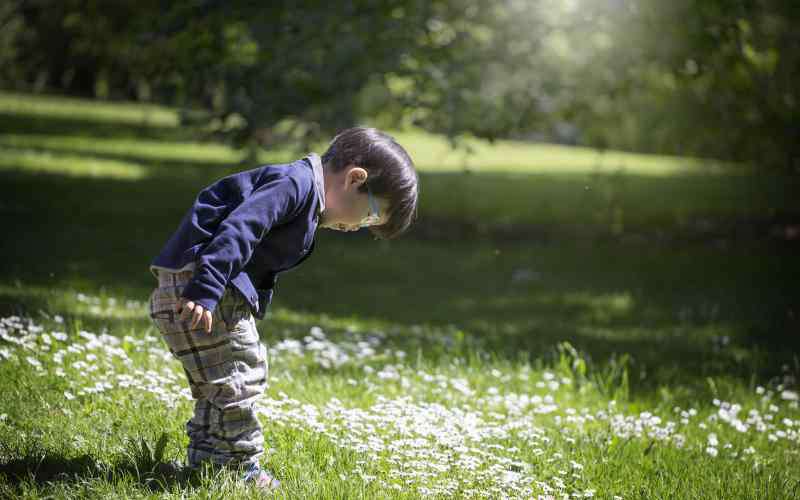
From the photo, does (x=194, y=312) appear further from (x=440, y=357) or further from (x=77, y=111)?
(x=77, y=111)

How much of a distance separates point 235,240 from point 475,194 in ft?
51.1

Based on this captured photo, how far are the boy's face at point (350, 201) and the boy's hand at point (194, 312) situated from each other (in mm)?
653

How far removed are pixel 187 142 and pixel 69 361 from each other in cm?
2480

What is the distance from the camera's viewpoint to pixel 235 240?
2814 millimetres

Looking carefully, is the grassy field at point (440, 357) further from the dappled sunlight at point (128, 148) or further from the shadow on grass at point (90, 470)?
the dappled sunlight at point (128, 148)

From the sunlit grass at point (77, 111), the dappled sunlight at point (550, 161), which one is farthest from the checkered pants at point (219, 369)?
the sunlit grass at point (77, 111)

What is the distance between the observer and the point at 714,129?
63.9 feet

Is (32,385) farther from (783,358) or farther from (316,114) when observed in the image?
(316,114)

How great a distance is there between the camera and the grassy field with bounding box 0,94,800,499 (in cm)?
335

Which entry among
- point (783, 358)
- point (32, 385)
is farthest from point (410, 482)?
point (783, 358)

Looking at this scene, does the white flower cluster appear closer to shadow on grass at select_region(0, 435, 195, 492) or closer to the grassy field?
the grassy field

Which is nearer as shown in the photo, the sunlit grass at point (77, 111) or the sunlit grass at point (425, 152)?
the sunlit grass at point (425, 152)

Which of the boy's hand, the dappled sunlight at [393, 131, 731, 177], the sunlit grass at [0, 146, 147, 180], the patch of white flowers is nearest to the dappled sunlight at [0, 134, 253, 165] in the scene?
the sunlit grass at [0, 146, 147, 180]

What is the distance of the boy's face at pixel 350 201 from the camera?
3176 millimetres
